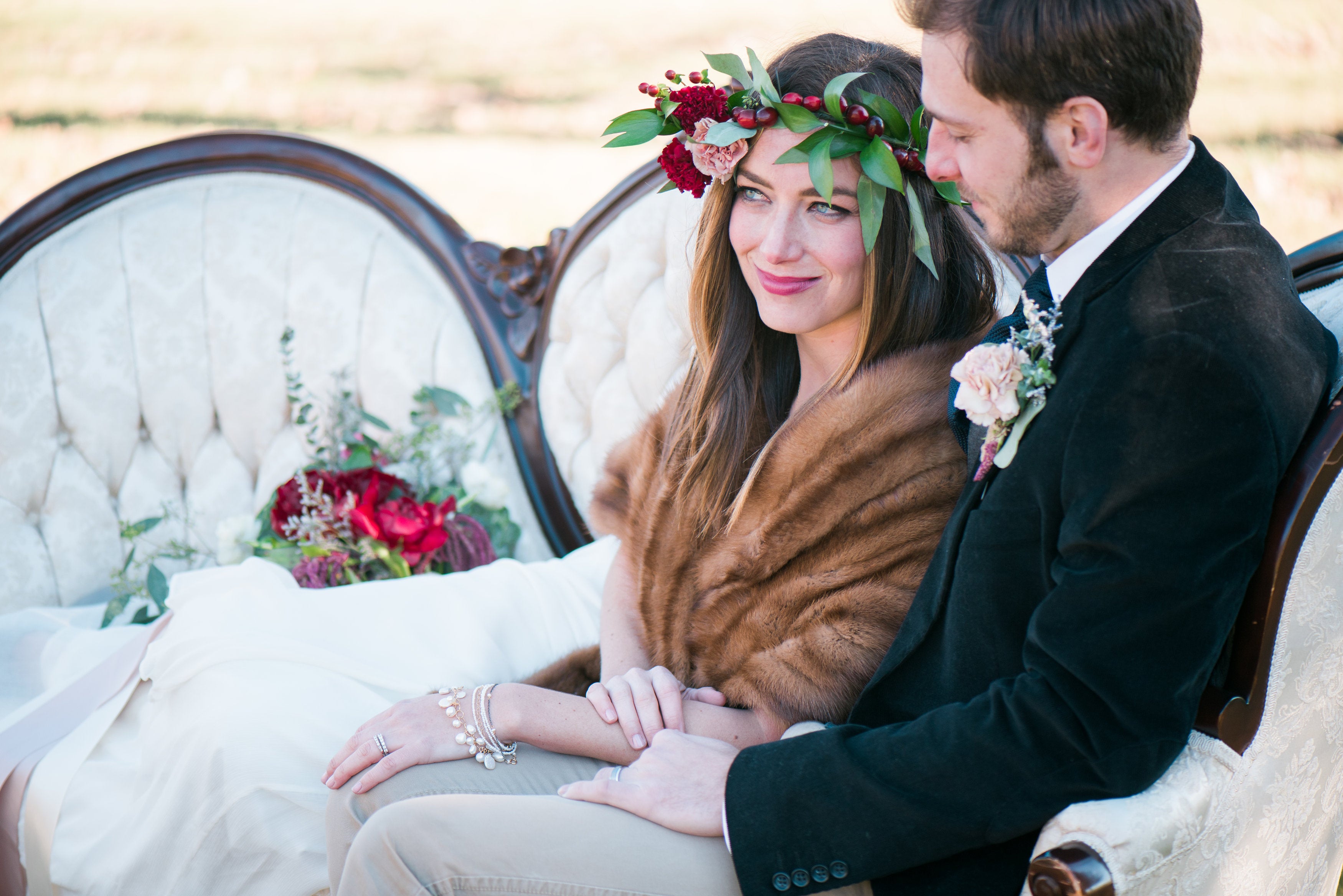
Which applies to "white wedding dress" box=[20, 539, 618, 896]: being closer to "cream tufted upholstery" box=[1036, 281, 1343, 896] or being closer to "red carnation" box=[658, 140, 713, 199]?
"red carnation" box=[658, 140, 713, 199]

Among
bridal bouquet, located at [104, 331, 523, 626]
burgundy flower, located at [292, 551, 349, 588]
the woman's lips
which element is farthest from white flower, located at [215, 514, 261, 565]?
the woman's lips

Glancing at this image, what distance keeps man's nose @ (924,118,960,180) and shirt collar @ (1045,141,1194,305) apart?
7.2 inches

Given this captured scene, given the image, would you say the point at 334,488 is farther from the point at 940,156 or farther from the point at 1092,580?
the point at 1092,580

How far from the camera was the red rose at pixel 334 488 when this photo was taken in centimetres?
275

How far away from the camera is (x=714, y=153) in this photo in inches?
76.6

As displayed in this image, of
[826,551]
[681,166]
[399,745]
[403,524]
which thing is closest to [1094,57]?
[826,551]

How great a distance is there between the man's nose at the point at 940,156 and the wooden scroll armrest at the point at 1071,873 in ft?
2.83

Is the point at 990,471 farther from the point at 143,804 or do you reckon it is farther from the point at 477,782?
the point at 143,804

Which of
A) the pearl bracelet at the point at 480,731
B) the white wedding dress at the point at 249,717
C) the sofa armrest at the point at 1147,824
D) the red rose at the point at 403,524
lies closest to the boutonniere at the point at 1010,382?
the sofa armrest at the point at 1147,824

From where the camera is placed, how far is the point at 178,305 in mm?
3158

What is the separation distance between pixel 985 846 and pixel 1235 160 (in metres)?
5.67

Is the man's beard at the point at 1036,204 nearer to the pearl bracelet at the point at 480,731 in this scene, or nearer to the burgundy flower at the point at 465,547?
the pearl bracelet at the point at 480,731

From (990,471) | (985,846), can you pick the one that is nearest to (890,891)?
(985,846)

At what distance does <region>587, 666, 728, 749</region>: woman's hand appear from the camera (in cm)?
174
